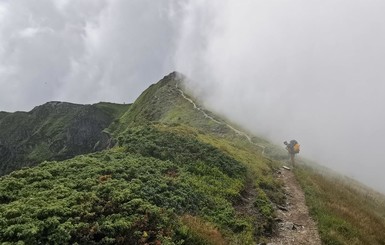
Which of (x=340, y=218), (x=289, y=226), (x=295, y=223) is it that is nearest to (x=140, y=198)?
(x=289, y=226)

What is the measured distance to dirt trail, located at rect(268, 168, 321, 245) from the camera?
798 inches

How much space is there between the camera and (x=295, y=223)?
73.9 ft

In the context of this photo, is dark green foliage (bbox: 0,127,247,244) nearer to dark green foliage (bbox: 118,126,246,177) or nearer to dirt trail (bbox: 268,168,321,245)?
dark green foliage (bbox: 118,126,246,177)

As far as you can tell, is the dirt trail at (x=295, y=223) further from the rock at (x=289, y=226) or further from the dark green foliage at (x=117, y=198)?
the dark green foliage at (x=117, y=198)

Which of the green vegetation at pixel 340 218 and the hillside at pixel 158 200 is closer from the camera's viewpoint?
the hillside at pixel 158 200

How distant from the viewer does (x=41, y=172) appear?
2014cm

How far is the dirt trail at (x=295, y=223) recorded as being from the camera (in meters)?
20.3

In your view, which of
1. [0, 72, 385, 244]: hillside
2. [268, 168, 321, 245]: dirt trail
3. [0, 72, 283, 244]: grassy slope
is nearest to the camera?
[0, 72, 283, 244]: grassy slope

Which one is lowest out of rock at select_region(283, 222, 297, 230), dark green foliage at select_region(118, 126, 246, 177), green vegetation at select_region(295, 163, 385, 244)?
rock at select_region(283, 222, 297, 230)

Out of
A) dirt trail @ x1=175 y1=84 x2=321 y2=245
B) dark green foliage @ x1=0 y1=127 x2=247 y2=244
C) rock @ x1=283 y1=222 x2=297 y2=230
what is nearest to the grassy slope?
dark green foliage @ x1=0 y1=127 x2=247 y2=244

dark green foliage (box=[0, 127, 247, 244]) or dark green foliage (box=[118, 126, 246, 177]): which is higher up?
A: dark green foliage (box=[118, 126, 246, 177])

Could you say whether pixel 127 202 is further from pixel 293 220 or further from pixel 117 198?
pixel 293 220

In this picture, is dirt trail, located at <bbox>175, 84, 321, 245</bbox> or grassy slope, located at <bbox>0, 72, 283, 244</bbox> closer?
grassy slope, located at <bbox>0, 72, 283, 244</bbox>

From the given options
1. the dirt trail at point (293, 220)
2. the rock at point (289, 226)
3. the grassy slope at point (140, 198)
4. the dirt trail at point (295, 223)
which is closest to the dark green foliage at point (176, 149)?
the grassy slope at point (140, 198)
